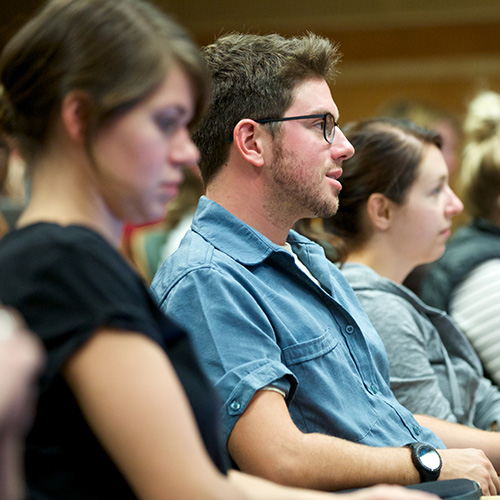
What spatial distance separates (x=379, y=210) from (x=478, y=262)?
47 centimetres

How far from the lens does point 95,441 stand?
2.55ft

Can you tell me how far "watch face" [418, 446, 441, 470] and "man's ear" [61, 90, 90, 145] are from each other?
86cm

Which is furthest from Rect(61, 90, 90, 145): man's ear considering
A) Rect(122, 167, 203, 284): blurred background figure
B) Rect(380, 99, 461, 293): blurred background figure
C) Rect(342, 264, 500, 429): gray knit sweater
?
Rect(122, 167, 203, 284): blurred background figure

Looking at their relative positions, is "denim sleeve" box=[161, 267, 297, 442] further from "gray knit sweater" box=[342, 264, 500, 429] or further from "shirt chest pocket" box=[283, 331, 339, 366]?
"gray knit sweater" box=[342, 264, 500, 429]

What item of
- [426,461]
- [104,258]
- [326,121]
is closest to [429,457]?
[426,461]

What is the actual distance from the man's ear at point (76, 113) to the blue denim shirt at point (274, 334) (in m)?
0.49

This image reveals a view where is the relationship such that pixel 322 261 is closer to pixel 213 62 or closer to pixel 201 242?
pixel 201 242

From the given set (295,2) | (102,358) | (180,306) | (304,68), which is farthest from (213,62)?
(295,2)

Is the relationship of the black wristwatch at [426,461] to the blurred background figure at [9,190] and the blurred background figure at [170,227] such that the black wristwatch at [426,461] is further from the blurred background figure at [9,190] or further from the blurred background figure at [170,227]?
the blurred background figure at [170,227]

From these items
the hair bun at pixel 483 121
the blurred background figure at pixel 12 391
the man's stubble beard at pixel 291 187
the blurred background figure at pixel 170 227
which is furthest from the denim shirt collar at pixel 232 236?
the blurred background figure at pixel 170 227

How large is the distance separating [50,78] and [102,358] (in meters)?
0.32

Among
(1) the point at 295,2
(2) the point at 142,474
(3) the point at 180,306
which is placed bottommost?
(1) the point at 295,2

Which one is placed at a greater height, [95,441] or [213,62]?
[213,62]

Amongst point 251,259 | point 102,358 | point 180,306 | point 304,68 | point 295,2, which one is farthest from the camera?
point 295,2
